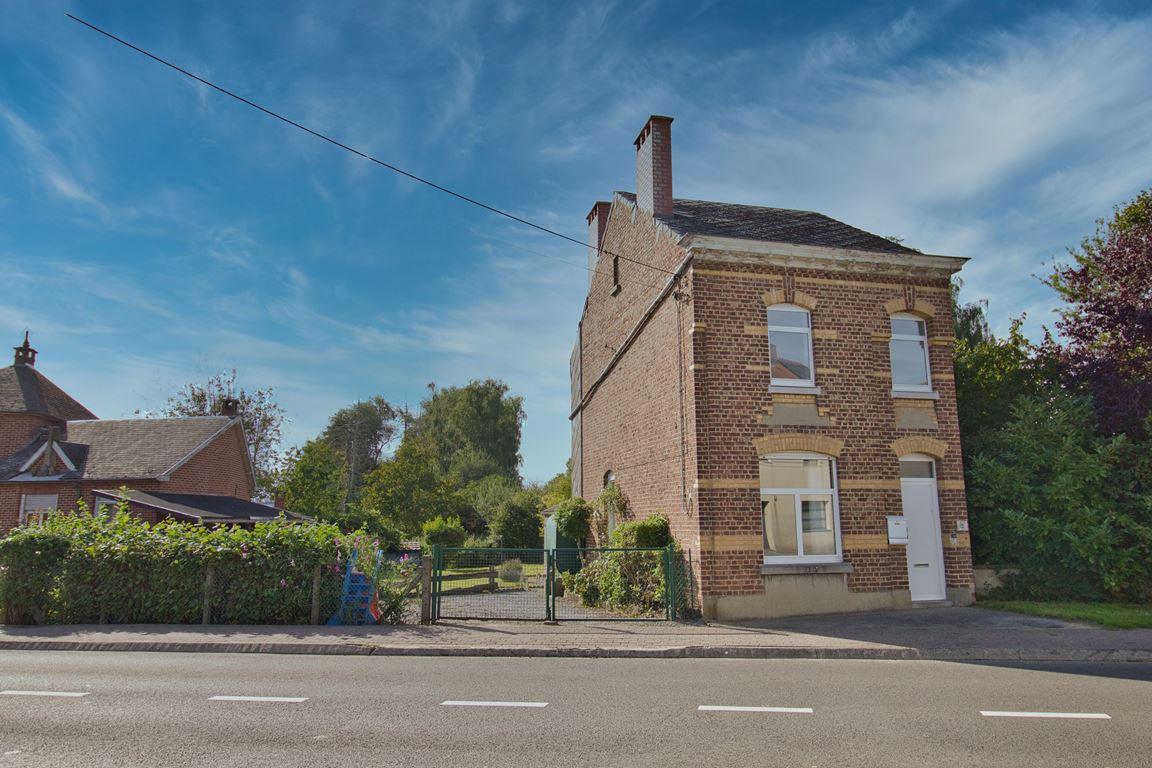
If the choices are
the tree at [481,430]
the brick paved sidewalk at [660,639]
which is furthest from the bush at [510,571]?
the tree at [481,430]

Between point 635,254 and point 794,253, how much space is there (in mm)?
4594

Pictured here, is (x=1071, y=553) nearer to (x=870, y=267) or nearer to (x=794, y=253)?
(x=870, y=267)

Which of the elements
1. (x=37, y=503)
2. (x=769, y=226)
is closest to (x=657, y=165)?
(x=769, y=226)

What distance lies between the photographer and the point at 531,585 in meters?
13.9

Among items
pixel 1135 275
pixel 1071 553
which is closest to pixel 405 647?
pixel 1071 553

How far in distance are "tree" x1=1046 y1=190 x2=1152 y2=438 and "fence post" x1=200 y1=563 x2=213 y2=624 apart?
56.6 ft

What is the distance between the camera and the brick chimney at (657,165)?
16.1 metres

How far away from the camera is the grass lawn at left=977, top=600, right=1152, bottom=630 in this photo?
11406 mm

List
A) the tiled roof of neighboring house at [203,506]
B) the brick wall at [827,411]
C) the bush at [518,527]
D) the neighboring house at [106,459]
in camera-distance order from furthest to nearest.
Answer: the bush at [518,527] → the neighboring house at [106,459] → the tiled roof of neighboring house at [203,506] → the brick wall at [827,411]

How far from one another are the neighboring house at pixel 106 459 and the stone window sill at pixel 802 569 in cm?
1651

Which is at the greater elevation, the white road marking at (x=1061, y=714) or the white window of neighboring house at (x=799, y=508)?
the white window of neighboring house at (x=799, y=508)

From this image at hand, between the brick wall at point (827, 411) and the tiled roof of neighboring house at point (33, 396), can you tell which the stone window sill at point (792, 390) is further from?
the tiled roof of neighboring house at point (33, 396)

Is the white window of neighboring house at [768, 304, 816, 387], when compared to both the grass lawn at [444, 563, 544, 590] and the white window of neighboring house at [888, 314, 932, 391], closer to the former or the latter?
the white window of neighboring house at [888, 314, 932, 391]

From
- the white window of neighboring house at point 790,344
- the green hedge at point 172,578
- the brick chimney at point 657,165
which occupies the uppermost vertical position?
the brick chimney at point 657,165
